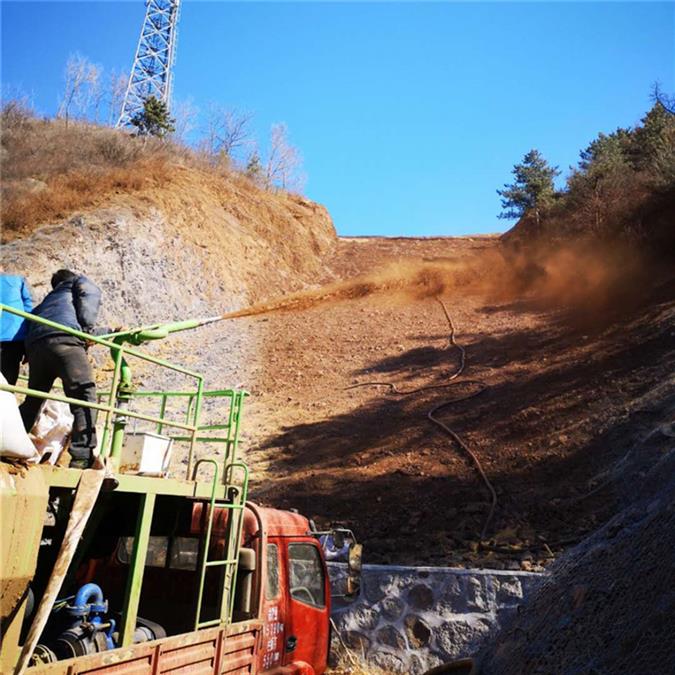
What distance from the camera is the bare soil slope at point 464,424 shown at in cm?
923

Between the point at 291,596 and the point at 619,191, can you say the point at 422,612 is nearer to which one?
the point at 291,596

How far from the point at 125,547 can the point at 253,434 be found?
9.37 meters

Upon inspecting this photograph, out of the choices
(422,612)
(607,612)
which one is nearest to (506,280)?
(422,612)

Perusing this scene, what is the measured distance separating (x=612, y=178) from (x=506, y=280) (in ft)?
18.6

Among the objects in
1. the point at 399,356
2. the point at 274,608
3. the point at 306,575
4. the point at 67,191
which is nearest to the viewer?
the point at 274,608

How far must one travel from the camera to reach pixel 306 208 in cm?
3788

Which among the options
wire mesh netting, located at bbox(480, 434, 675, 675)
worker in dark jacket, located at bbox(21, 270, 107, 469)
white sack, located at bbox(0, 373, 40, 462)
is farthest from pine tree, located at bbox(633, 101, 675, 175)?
white sack, located at bbox(0, 373, 40, 462)

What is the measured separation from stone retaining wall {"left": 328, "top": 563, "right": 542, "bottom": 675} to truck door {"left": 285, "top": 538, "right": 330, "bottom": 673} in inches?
54.4

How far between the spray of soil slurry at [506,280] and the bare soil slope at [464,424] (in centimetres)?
202

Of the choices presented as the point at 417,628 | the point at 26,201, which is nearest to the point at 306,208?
the point at 26,201

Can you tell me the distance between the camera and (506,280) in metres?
26.9

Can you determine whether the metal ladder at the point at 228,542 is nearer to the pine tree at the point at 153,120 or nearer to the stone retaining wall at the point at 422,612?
the stone retaining wall at the point at 422,612

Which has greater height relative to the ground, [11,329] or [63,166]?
[63,166]

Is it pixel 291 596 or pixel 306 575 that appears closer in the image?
pixel 291 596
